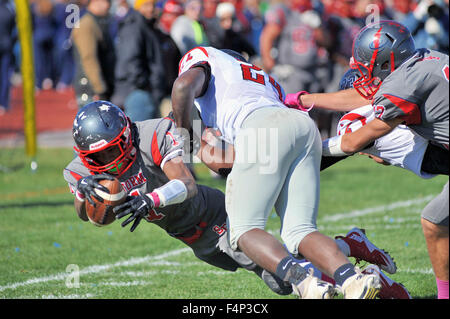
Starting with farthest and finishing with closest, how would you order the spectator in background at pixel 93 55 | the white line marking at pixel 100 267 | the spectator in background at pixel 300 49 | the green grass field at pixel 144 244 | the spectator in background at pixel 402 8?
the spectator in background at pixel 402 8
the spectator in background at pixel 300 49
the spectator in background at pixel 93 55
the white line marking at pixel 100 267
the green grass field at pixel 144 244

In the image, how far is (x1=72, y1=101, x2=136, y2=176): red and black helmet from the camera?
412cm

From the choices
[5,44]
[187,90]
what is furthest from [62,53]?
[187,90]

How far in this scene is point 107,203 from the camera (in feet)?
12.9

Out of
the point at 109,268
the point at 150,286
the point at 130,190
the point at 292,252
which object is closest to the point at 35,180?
the point at 109,268

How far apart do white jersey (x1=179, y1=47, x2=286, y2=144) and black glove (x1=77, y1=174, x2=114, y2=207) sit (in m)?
0.69

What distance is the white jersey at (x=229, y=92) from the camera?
4.05 m

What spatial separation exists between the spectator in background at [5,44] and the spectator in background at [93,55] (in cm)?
577

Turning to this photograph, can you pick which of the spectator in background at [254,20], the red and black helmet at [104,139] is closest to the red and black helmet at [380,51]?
the red and black helmet at [104,139]

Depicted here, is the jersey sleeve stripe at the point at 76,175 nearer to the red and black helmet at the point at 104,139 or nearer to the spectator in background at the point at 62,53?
the red and black helmet at the point at 104,139

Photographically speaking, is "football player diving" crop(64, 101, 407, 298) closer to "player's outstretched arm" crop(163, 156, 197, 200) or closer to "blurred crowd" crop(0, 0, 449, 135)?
"player's outstretched arm" crop(163, 156, 197, 200)

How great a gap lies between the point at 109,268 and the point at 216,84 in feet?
6.90

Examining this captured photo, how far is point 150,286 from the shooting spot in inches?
202

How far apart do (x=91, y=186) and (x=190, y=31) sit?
588cm
